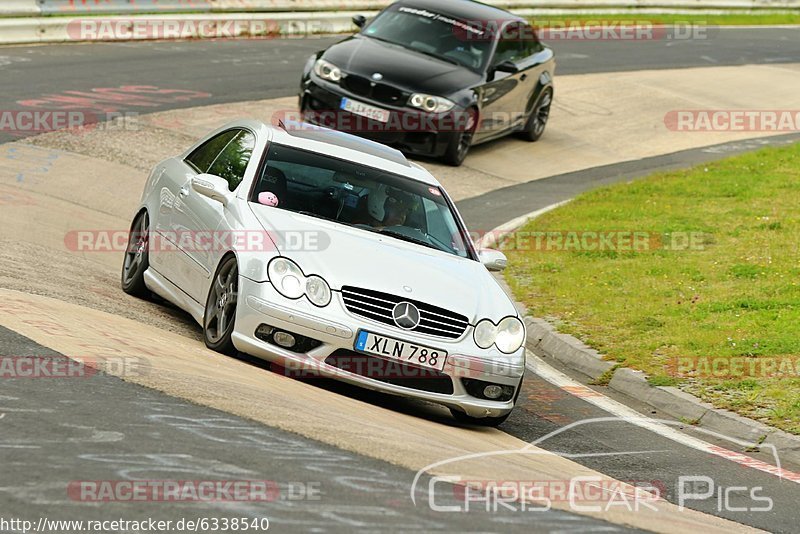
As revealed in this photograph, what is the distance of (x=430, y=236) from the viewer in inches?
383

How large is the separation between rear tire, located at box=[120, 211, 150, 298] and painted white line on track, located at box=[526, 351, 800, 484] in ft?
10.3

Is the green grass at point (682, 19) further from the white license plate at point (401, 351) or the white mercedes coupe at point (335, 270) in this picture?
A: the white license plate at point (401, 351)

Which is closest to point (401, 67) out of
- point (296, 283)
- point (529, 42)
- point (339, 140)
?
Answer: point (529, 42)

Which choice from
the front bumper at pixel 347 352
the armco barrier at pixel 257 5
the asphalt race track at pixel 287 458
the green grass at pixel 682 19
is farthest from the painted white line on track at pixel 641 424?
the green grass at pixel 682 19

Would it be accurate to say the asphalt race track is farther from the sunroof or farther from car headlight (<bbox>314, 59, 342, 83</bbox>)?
car headlight (<bbox>314, 59, 342, 83</bbox>)

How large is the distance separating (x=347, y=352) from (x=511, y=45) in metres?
12.5

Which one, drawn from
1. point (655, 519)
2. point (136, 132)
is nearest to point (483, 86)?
point (136, 132)

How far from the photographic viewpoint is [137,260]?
10.7 metres

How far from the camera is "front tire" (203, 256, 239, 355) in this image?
8.66 m

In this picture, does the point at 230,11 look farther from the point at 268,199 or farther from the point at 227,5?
the point at 268,199

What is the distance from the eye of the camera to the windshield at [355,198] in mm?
9492

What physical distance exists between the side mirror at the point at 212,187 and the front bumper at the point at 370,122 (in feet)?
27.2

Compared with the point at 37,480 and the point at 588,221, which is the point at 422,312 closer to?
the point at 37,480

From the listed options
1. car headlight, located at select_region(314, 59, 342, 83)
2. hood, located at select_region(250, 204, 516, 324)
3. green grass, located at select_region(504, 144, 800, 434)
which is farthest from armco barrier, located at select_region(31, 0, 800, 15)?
hood, located at select_region(250, 204, 516, 324)
